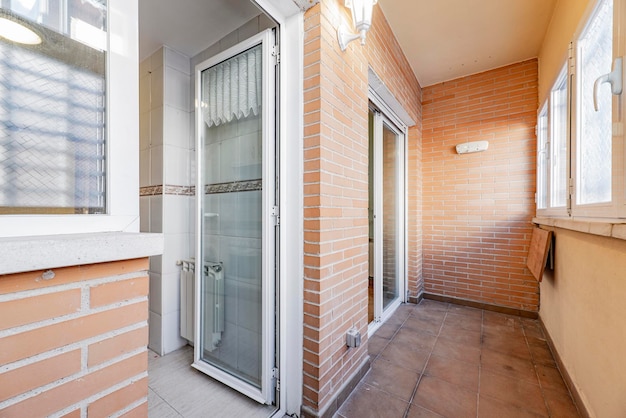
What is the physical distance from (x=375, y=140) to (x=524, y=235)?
1.98m

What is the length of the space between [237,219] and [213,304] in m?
0.67

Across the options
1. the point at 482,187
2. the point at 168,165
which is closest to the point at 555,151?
the point at 482,187

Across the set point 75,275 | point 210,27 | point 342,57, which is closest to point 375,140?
point 342,57

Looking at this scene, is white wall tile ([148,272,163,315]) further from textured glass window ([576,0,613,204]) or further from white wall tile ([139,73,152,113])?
textured glass window ([576,0,613,204])

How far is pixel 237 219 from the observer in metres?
1.79

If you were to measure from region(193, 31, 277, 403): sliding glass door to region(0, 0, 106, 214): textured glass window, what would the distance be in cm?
86

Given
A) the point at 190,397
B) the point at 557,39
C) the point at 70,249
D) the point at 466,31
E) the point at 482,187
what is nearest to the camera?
the point at 70,249

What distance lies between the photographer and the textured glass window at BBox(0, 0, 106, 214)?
0.61 metres

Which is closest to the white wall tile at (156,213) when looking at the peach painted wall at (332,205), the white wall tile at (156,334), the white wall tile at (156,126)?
the white wall tile at (156,126)

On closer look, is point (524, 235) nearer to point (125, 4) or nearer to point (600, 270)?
point (600, 270)

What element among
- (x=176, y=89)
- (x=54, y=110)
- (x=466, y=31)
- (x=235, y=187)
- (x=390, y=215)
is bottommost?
(x=390, y=215)

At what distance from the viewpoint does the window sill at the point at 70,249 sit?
52 cm

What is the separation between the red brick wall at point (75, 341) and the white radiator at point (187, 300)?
1.48 meters

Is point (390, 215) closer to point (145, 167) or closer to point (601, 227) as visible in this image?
point (601, 227)
